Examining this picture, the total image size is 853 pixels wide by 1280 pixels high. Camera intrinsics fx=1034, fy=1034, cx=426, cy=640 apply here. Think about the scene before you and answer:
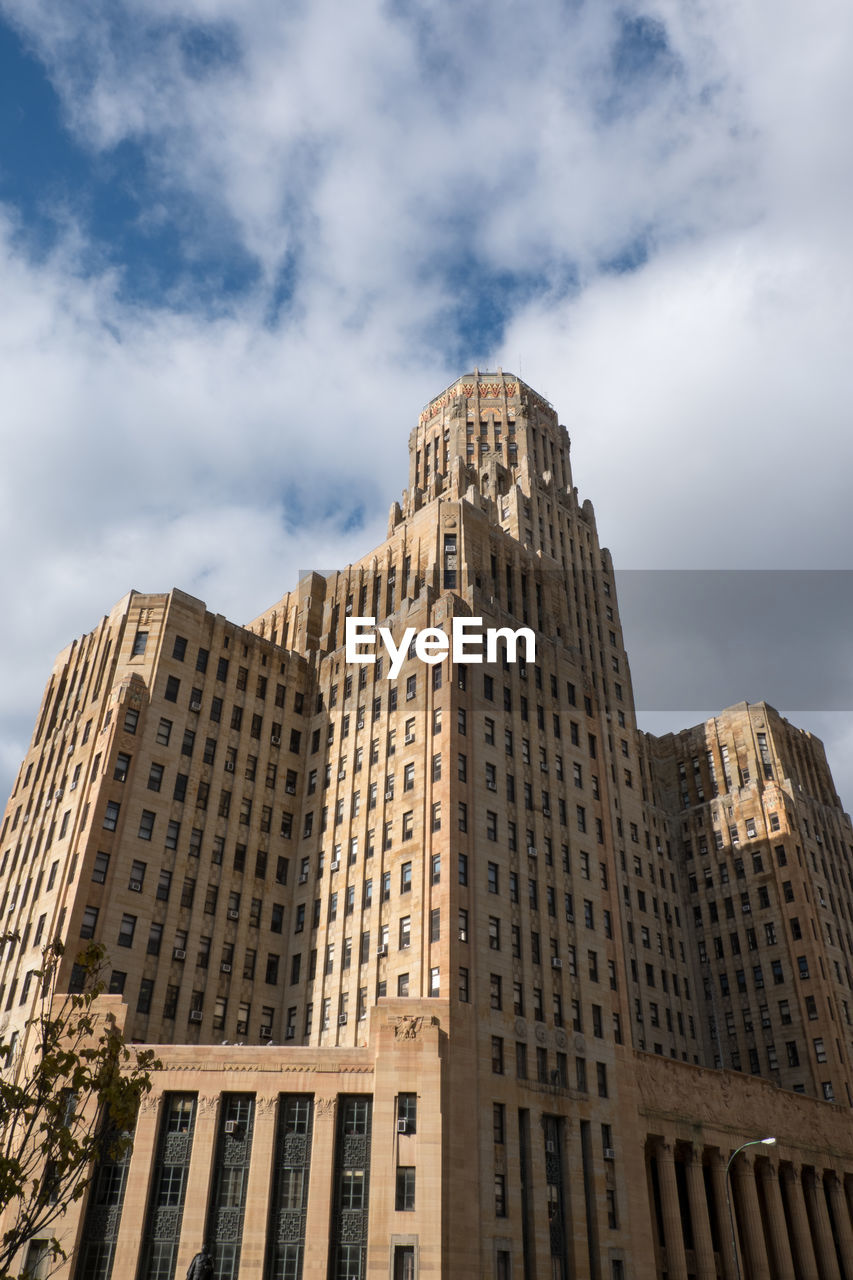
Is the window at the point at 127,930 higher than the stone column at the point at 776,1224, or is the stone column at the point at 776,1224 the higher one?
the window at the point at 127,930

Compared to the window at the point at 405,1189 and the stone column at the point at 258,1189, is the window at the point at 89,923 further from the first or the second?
the window at the point at 405,1189

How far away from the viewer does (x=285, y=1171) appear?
56.1 m

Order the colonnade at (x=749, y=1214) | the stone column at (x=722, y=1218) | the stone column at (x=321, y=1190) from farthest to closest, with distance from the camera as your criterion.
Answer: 1. the stone column at (x=722, y=1218)
2. the colonnade at (x=749, y=1214)
3. the stone column at (x=321, y=1190)

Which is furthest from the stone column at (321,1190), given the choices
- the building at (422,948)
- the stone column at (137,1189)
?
the stone column at (137,1189)

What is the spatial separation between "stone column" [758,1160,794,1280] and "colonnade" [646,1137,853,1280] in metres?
0.07

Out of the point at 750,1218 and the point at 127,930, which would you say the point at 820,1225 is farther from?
the point at 127,930

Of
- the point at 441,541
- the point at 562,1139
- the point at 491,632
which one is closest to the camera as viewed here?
the point at 562,1139

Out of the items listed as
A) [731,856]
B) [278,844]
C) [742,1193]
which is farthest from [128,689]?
[731,856]

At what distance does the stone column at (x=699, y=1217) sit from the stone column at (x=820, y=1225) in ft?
39.7

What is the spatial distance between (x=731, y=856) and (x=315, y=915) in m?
51.6

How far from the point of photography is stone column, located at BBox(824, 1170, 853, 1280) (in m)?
78.9

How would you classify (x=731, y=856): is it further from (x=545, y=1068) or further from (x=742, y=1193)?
(x=545, y=1068)

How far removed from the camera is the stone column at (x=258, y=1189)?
174 ft

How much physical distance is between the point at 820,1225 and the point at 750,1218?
844 cm
